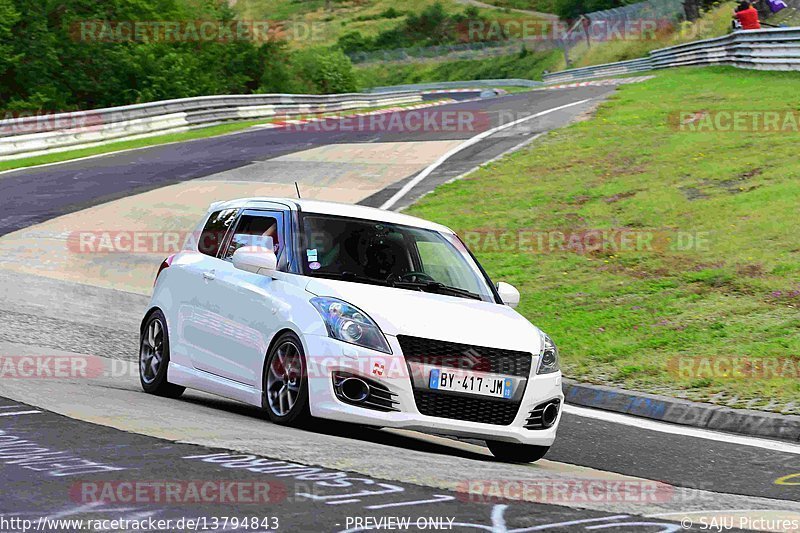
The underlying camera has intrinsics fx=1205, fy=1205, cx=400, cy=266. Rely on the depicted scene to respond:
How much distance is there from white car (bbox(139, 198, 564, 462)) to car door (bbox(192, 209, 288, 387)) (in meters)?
0.01

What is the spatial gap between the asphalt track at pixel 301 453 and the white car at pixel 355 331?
0.86ft

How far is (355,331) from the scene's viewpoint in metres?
7.86

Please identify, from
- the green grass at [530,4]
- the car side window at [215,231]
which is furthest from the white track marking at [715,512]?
the green grass at [530,4]

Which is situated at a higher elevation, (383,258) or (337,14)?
(337,14)

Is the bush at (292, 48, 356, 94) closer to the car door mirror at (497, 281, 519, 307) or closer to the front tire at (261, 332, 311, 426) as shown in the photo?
the car door mirror at (497, 281, 519, 307)

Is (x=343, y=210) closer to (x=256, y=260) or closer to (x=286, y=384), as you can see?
(x=256, y=260)

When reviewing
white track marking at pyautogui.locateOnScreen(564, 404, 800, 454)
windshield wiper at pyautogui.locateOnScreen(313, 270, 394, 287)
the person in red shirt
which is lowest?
white track marking at pyautogui.locateOnScreen(564, 404, 800, 454)

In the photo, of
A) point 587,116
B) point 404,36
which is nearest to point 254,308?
point 587,116

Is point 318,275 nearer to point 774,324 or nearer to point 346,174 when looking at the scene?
point 774,324

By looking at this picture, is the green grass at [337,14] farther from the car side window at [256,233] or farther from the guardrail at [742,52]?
the car side window at [256,233]

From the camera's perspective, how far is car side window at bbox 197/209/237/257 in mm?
9945

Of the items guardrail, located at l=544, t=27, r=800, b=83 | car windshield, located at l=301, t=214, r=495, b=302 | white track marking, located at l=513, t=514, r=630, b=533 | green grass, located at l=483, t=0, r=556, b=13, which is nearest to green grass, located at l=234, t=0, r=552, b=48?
green grass, located at l=483, t=0, r=556, b=13

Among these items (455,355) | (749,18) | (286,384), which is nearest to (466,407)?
(455,355)

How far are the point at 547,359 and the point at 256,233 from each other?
2567 millimetres
